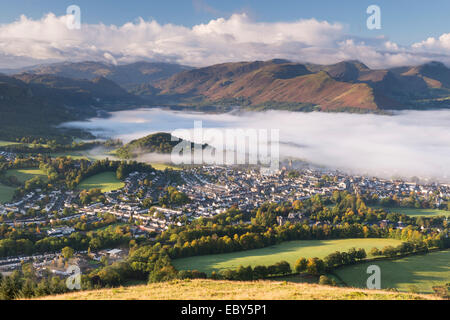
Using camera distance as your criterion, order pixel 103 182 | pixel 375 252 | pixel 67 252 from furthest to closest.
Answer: pixel 103 182 → pixel 375 252 → pixel 67 252

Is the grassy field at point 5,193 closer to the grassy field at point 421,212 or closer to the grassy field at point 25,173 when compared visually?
the grassy field at point 25,173

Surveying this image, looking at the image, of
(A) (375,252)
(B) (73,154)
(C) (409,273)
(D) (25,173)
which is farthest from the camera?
(B) (73,154)

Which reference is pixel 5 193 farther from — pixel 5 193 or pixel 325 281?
pixel 325 281

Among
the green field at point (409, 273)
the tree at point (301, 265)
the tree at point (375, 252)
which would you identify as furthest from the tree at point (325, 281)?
the tree at point (375, 252)

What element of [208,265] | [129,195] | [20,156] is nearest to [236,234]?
[208,265]

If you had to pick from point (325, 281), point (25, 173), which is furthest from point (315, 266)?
point (25, 173)
